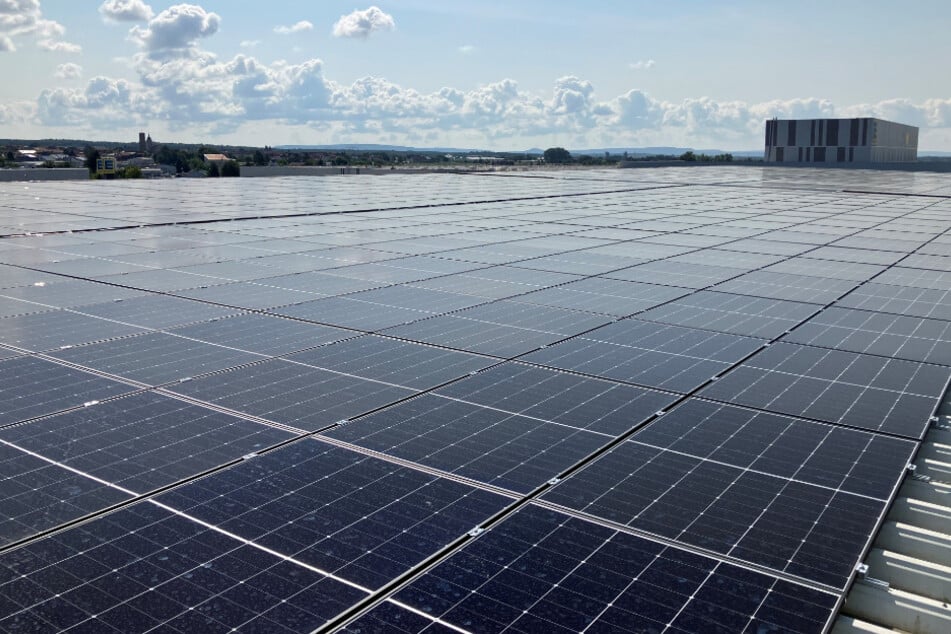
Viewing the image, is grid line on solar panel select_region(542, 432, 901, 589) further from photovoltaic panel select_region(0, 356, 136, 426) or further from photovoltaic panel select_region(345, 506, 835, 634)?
photovoltaic panel select_region(0, 356, 136, 426)

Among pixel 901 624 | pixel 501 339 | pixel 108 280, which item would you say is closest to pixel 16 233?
pixel 108 280

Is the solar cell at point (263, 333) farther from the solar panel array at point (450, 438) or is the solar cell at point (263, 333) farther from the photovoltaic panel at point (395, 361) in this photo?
the photovoltaic panel at point (395, 361)

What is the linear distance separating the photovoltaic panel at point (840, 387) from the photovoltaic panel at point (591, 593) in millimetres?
5374

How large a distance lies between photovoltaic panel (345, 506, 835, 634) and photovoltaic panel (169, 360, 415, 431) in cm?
444

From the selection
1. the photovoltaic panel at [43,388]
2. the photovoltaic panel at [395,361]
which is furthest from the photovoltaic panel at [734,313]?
the photovoltaic panel at [43,388]

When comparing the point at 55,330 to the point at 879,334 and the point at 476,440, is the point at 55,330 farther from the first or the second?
the point at 879,334

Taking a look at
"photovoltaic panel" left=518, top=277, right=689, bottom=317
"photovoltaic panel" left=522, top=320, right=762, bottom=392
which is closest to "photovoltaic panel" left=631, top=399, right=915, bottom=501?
"photovoltaic panel" left=522, top=320, right=762, bottom=392

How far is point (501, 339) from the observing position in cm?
1669

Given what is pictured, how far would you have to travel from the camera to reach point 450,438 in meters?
11.2

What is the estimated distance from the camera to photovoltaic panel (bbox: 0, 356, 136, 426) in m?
12.1

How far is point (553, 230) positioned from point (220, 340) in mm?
22200

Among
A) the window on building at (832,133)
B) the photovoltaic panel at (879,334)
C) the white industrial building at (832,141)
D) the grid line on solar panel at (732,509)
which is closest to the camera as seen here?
the grid line on solar panel at (732,509)

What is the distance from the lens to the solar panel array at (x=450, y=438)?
24.3 feet

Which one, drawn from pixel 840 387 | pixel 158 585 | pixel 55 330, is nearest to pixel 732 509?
pixel 840 387
